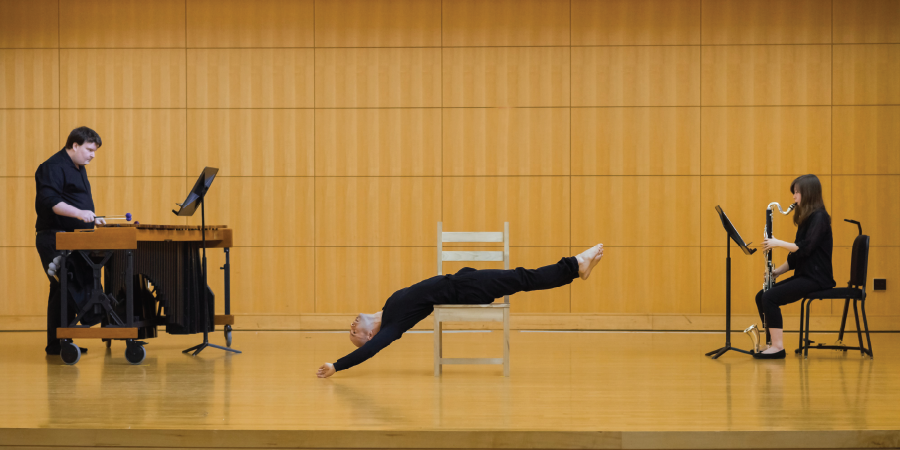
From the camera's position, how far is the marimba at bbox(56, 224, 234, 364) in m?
4.24

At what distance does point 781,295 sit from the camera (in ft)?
14.8

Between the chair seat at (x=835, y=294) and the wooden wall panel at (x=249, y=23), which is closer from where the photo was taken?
the chair seat at (x=835, y=294)

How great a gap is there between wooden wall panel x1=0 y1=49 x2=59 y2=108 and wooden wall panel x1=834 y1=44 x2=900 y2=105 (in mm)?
6510

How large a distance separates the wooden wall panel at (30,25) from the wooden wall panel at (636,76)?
14.4ft

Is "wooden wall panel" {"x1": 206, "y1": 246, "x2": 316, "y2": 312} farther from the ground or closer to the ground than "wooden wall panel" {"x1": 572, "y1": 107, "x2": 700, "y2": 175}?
closer to the ground

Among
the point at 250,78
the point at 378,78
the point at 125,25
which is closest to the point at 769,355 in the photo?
the point at 378,78

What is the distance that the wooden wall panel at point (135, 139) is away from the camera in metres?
6.11

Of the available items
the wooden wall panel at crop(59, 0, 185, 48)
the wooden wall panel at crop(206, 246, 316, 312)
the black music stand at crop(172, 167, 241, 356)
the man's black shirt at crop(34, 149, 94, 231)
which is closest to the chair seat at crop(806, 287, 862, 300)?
the black music stand at crop(172, 167, 241, 356)

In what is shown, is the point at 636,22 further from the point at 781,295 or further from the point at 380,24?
the point at 781,295

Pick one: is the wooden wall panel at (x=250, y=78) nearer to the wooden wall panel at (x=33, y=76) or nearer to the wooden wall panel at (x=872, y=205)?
the wooden wall panel at (x=33, y=76)

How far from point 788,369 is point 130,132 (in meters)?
5.24

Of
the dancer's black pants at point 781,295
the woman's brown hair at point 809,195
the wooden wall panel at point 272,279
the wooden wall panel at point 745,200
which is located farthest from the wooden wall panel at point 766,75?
the wooden wall panel at point 272,279

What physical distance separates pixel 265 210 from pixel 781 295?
3.99 m

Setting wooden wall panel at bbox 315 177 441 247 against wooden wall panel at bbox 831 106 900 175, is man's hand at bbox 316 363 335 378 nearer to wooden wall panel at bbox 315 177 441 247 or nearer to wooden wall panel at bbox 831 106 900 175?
wooden wall panel at bbox 315 177 441 247
